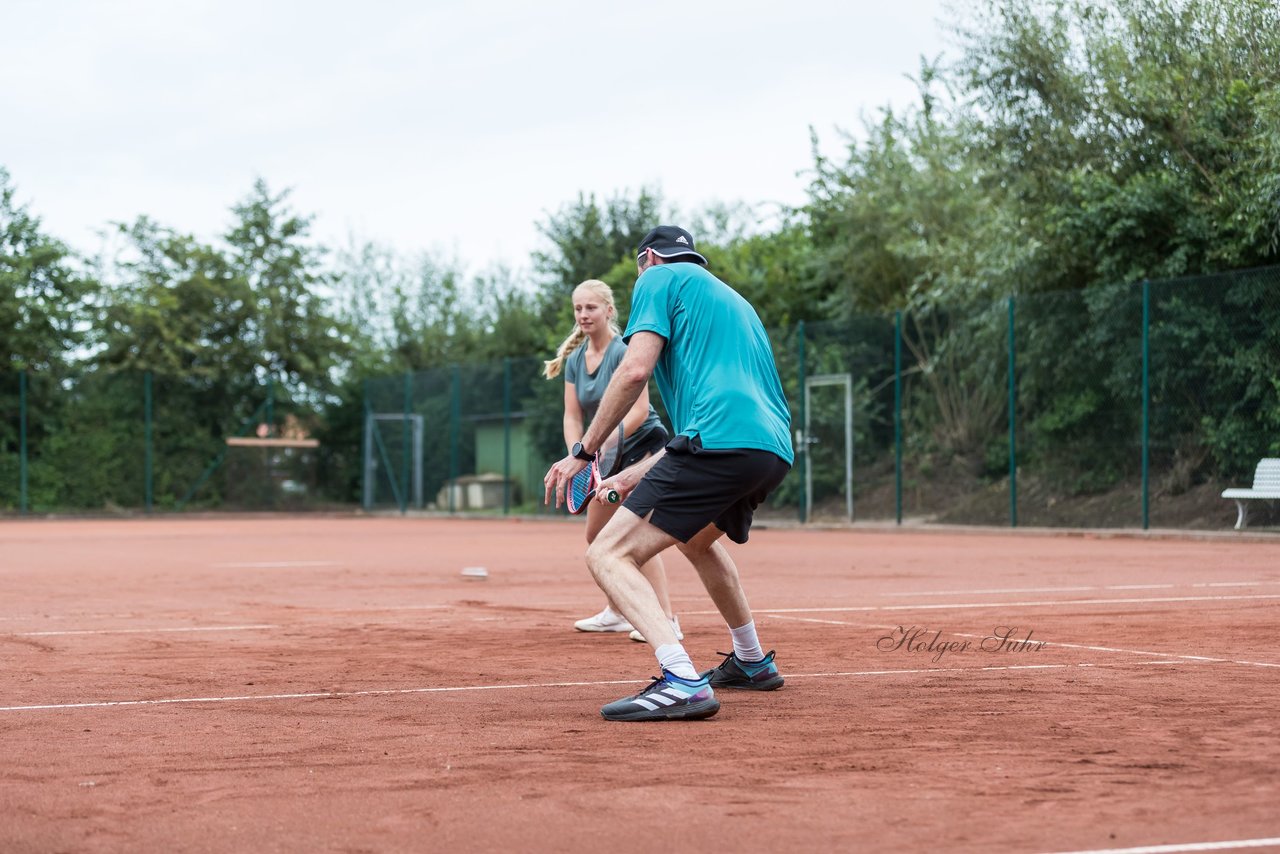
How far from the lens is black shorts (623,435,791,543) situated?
5453 mm

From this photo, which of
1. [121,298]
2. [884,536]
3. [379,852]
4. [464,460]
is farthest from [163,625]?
[121,298]

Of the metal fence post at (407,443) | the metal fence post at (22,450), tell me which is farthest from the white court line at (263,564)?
the metal fence post at (22,450)

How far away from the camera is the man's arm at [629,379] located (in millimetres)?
5473

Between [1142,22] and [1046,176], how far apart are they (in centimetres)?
244

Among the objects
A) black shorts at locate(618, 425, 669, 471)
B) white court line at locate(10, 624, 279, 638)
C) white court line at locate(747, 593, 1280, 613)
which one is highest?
black shorts at locate(618, 425, 669, 471)

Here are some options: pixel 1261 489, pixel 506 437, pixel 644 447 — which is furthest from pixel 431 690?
pixel 506 437

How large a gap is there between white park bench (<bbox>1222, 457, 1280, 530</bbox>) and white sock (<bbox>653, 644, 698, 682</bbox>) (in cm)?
1418

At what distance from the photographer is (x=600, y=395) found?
26.9 ft

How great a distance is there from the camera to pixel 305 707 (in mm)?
5664

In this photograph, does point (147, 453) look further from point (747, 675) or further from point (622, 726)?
point (622, 726)

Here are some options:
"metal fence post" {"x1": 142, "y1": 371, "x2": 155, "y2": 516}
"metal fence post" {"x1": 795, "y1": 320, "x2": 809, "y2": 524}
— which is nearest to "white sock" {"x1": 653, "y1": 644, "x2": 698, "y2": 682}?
"metal fence post" {"x1": 795, "y1": 320, "x2": 809, "y2": 524}

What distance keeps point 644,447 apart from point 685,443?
8.27ft

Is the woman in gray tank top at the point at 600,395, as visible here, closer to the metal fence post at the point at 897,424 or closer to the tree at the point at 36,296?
the metal fence post at the point at 897,424

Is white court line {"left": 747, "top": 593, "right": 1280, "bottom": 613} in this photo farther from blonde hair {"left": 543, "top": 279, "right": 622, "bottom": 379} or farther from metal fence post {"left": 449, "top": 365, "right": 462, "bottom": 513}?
metal fence post {"left": 449, "top": 365, "right": 462, "bottom": 513}
